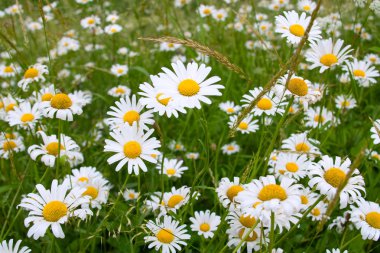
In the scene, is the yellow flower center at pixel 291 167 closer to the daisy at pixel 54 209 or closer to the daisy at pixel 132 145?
the daisy at pixel 132 145

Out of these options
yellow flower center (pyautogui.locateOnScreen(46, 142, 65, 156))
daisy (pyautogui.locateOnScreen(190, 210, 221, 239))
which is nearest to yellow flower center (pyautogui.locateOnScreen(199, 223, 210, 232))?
daisy (pyautogui.locateOnScreen(190, 210, 221, 239))

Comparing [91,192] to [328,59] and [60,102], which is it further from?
[328,59]

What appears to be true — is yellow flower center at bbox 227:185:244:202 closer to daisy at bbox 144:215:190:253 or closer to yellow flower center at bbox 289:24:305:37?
daisy at bbox 144:215:190:253

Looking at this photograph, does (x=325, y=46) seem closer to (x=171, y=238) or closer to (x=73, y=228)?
(x=171, y=238)

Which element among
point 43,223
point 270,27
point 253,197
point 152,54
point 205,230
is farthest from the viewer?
point 270,27

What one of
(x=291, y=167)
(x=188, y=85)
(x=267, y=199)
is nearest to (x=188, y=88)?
(x=188, y=85)

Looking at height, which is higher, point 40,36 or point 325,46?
point 40,36

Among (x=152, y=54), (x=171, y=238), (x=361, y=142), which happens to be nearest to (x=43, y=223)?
(x=171, y=238)

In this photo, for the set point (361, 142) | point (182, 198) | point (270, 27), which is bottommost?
point (182, 198)

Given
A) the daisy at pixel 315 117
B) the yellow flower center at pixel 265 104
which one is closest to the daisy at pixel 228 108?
the daisy at pixel 315 117
